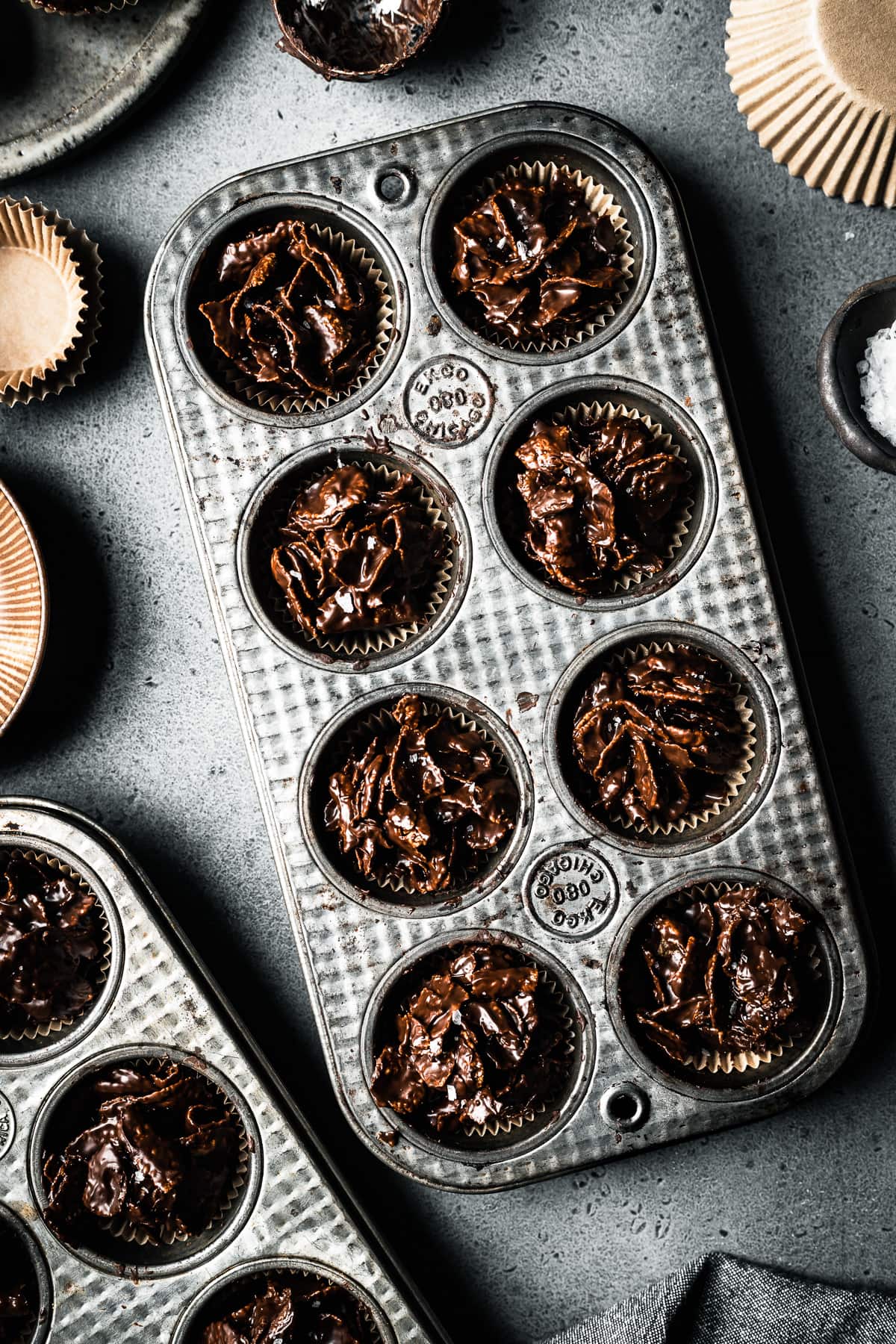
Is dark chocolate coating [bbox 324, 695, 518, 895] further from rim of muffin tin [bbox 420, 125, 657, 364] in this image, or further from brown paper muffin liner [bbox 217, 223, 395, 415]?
rim of muffin tin [bbox 420, 125, 657, 364]

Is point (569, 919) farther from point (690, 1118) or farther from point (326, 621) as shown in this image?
point (326, 621)

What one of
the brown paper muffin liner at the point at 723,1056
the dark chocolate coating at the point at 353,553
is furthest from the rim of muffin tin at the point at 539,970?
the dark chocolate coating at the point at 353,553

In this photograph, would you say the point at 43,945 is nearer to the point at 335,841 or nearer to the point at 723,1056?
the point at 335,841

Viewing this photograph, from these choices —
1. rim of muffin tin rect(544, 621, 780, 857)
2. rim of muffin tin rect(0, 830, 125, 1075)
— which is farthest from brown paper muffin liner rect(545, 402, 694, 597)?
rim of muffin tin rect(0, 830, 125, 1075)

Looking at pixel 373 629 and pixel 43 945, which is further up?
pixel 373 629

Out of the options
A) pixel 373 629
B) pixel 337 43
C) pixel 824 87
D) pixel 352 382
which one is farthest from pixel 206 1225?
pixel 824 87

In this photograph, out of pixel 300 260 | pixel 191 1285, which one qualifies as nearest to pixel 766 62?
pixel 300 260
